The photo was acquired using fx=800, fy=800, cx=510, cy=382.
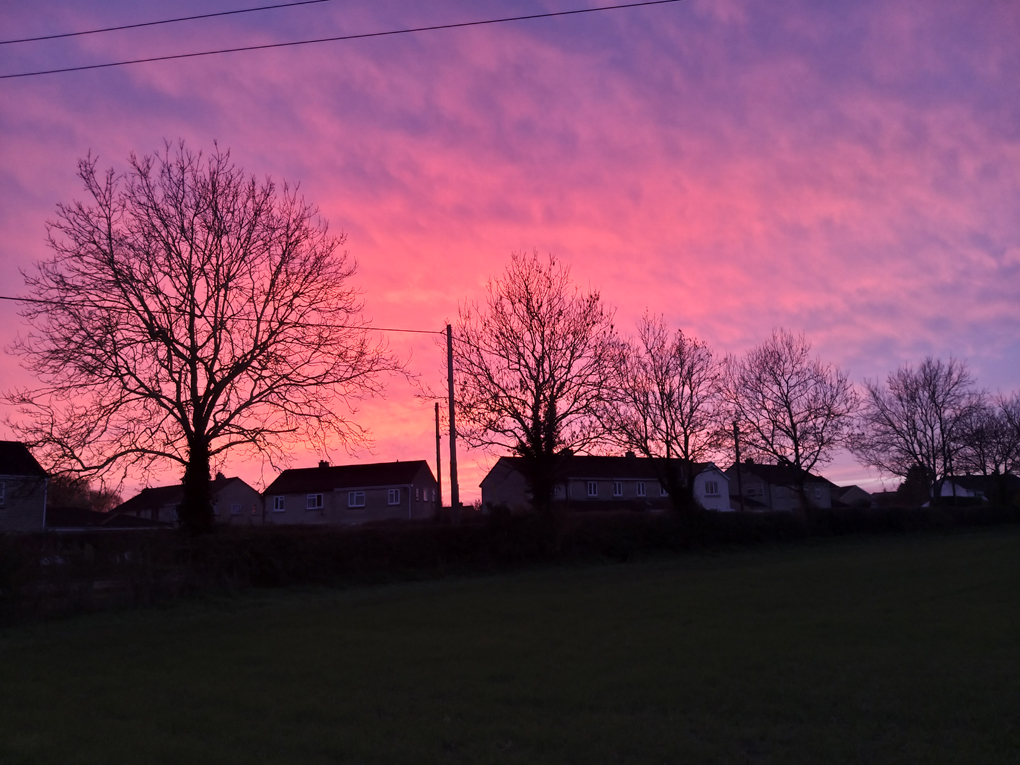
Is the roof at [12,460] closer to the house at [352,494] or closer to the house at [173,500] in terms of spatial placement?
the house at [352,494]

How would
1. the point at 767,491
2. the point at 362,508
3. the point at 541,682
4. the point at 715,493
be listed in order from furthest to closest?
the point at 767,491 < the point at 715,493 < the point at 362,508 < the point at 541,682

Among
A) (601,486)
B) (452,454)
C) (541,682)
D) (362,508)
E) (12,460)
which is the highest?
(12,460)

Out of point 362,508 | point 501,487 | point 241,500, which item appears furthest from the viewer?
point 241,500

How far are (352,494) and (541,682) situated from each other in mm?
54379

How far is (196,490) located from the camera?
23.8 meters

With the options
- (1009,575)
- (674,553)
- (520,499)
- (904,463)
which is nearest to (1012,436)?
(904,463)

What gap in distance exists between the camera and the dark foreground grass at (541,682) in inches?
273

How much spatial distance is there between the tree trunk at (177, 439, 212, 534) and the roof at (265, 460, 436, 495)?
37595mm

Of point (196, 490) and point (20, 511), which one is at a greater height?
point (196, 490)

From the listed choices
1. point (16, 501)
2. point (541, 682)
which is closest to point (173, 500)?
point (16, 501)

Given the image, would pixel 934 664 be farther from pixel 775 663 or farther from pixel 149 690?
pixel 149 690

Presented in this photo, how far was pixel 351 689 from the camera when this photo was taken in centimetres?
938

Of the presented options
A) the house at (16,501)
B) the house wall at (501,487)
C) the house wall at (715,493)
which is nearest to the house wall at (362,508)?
the house wall at (501,487)

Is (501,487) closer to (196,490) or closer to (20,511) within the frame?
(20,511)
